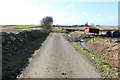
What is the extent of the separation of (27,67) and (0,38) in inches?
217

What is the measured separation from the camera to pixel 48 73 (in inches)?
397

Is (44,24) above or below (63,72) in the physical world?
above

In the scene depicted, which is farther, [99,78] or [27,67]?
[27,67]

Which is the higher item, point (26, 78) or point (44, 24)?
point (44, 24)

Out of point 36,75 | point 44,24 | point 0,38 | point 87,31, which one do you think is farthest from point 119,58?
point 44,24

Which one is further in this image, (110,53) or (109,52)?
(109,52)

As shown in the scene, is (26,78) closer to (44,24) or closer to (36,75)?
(36,75)

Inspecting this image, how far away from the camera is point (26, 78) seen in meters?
9.06

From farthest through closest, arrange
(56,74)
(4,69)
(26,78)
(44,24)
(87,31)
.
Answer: (44,24) < (87,31) < (4,69) < (56,74) < (26,78)

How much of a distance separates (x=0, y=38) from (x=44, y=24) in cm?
6674

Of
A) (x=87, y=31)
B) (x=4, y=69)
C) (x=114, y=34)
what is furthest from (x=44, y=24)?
(x=4, y=69)

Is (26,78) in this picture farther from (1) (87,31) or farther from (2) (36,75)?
(1) (87,31)

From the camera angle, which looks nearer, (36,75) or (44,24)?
(36,75)

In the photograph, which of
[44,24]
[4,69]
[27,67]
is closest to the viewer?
[4,69]
